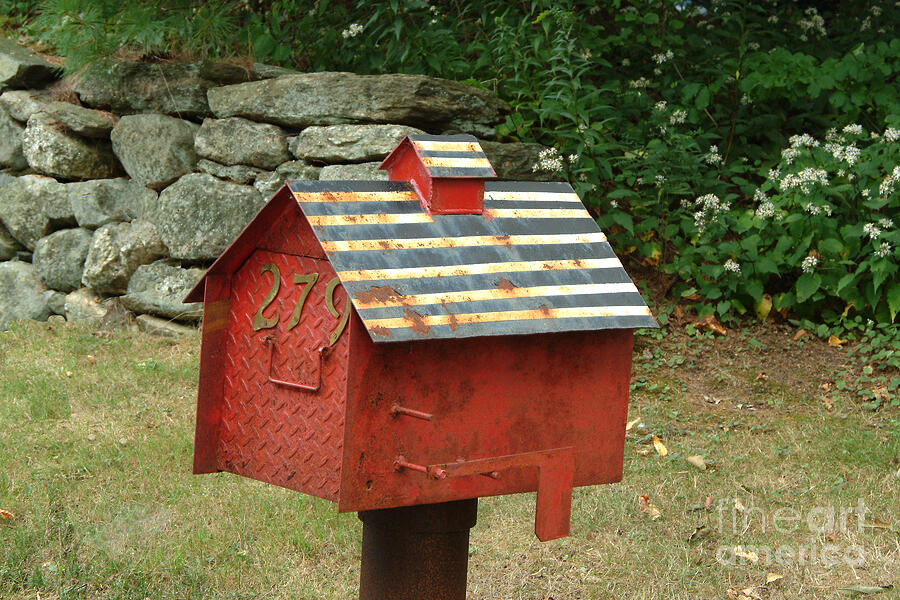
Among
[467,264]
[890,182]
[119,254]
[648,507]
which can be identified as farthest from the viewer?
[119,254]

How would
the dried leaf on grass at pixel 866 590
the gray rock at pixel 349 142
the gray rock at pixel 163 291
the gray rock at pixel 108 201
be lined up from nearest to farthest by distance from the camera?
the dried leaf on grass at pixel 866 590 < the gray rock at pixel 349 142 < the gray rock at pixel 163 291 < the gray rock at pixel 108 201

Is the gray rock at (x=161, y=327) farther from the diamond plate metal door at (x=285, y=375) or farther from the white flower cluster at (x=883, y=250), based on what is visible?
the white flower cluster at (x=883, y=250)

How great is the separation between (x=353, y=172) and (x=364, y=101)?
0.41m

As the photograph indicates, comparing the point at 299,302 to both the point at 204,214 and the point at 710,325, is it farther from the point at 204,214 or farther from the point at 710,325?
the point at 204,214

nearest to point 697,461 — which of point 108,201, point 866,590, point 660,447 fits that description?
point 660,447

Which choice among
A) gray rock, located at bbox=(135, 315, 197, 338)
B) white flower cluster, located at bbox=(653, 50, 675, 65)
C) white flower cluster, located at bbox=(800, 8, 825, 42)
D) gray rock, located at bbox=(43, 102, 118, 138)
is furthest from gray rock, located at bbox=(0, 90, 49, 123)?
white flower cluster, located at bbox=(800, 8, 825, 42)

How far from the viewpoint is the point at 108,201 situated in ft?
19.7

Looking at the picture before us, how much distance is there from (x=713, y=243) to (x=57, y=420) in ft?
11.6

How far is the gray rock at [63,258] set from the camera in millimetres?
6078

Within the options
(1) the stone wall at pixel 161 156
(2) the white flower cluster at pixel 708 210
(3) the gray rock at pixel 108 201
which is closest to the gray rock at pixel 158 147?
(1) the stone wall at pixel 161 156

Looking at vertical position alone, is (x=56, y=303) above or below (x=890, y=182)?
below

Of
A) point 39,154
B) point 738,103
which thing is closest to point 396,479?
point 738,103

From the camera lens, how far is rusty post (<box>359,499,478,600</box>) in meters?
2.21

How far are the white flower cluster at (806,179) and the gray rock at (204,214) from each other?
2892 millimetres
